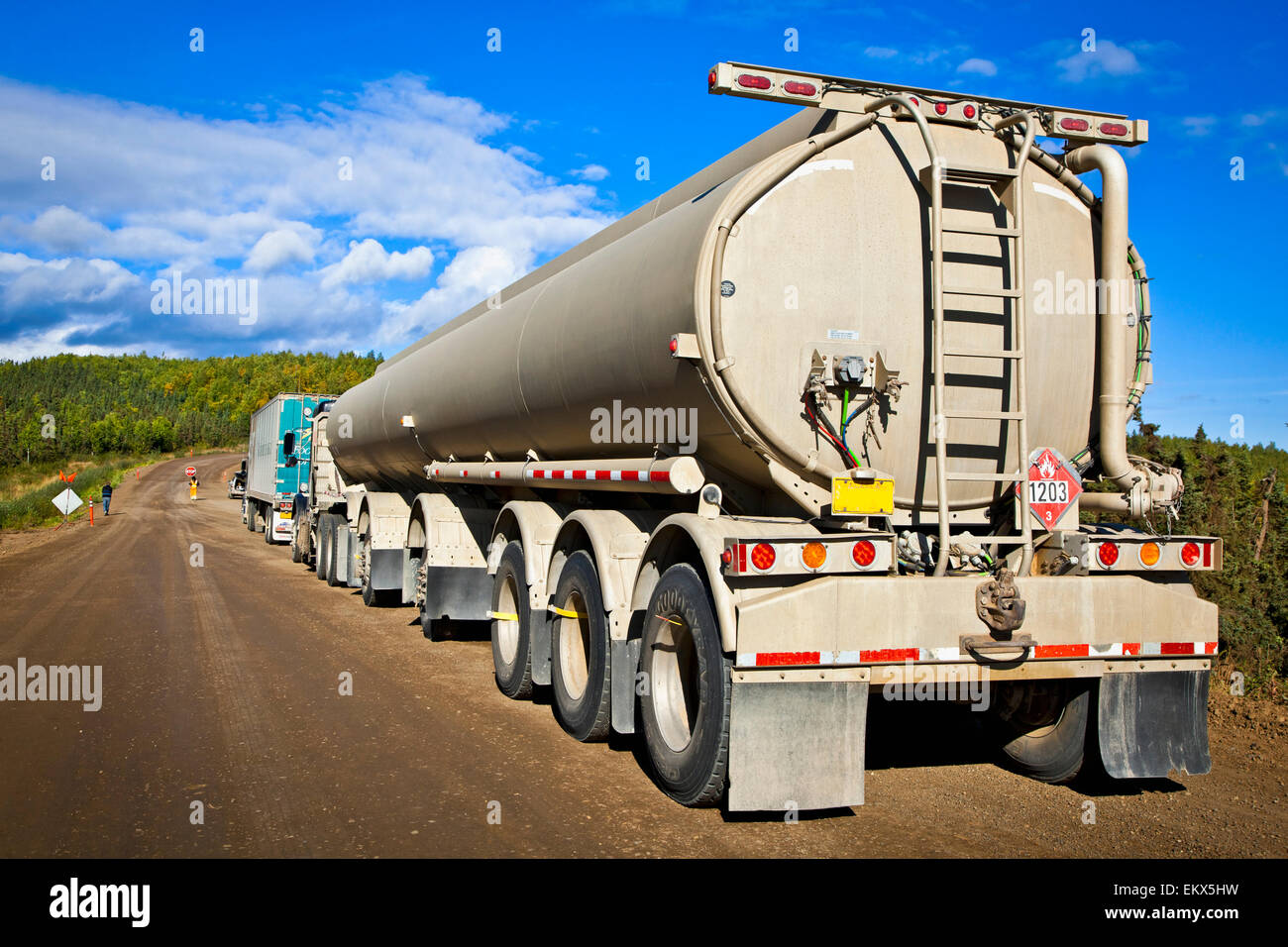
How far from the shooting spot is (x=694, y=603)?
475cm

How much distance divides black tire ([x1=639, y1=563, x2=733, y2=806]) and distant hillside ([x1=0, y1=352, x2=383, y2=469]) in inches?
3054

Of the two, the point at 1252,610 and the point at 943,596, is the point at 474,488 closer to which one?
the point at 943,596

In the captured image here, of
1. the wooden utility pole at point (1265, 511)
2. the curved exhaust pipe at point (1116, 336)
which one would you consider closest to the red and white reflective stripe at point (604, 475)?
the curved exhaust pipe at point (1116, 336)

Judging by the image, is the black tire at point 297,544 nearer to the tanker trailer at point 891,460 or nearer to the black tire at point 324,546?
the black tire at point 324,546

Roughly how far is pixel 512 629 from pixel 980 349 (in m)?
4.71

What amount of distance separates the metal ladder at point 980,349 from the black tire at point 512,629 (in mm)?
3599

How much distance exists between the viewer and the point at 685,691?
5449 mm

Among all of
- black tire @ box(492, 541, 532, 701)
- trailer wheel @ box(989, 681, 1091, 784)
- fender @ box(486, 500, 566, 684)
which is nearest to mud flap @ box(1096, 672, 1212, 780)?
trailer wheel @ box(989, 681, 1091, 784)

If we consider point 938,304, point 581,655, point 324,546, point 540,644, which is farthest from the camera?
point 324,546

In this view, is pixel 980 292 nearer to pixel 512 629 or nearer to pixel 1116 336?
pixel 1116 336

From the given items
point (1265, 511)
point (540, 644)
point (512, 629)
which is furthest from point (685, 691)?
point (1265, 511)

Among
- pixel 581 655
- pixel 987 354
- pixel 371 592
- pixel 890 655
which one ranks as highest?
pixel 987 354

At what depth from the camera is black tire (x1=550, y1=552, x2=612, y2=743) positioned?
6.04 metres
